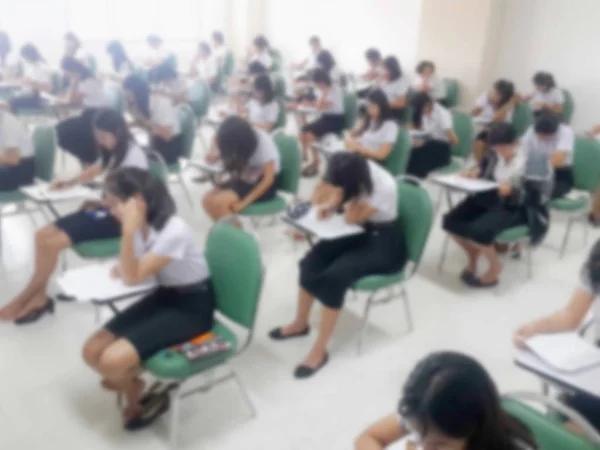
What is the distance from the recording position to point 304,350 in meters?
3.17

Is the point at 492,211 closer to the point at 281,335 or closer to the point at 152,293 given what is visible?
the point at 281,335

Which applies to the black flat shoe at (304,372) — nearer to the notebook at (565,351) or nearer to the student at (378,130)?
the notebook at (565,351)

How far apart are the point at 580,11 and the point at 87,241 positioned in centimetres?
582

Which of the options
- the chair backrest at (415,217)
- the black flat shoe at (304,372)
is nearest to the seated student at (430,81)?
the chair backrest at (415,217)

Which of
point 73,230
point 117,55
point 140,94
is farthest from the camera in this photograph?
point 117,55

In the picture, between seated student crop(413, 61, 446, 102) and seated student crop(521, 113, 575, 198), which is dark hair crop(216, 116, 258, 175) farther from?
seated student crop(413, 61, 446, 102)

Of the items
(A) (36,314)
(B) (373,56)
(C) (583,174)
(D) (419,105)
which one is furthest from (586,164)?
(B) (373,56)

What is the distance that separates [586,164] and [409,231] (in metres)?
2.05

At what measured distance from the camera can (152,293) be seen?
259cm

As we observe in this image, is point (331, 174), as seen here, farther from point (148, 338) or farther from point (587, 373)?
point (587, 373)

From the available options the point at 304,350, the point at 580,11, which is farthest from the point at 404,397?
the point at 580,11

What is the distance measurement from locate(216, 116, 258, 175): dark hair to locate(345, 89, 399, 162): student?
107 centimetres

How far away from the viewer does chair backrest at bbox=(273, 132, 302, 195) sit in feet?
13.5

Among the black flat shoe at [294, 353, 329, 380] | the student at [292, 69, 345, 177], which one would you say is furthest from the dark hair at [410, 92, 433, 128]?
the black flat shoe at [294, 353, 329, 380]
